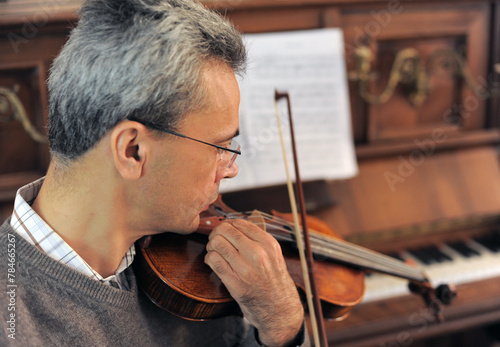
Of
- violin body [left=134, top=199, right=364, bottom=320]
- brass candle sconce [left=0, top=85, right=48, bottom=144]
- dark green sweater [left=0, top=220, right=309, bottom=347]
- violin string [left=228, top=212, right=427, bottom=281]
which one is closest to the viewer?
dark green sweater [left=0, top=220, right=309, bottom=347]

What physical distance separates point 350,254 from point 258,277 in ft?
1.17

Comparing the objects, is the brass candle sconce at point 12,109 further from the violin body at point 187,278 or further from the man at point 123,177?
the violin body at point 187,278

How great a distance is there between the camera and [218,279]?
96 centimetres

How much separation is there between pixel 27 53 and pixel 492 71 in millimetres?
Answer: 1780

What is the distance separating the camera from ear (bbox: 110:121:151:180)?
0.81m

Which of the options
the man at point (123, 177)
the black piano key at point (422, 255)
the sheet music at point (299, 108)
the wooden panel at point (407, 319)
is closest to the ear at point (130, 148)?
the man at point (123, 177)

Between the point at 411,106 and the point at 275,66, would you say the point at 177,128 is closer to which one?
the point at 275,66

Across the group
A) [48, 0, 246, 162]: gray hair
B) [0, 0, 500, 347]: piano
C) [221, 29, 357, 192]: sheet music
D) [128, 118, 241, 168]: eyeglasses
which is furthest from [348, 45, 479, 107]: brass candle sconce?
[48, 0, 246, 162]: gray hair

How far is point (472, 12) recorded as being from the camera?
6.18 ft

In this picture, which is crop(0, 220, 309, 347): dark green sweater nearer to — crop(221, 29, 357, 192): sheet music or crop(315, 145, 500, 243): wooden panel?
crop(221, 29, 357, 192): sheet music

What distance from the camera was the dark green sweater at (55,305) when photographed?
2.51 ft

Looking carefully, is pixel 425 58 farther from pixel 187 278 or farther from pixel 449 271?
pixel 187 278

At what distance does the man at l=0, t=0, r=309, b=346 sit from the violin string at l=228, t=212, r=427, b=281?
158mm

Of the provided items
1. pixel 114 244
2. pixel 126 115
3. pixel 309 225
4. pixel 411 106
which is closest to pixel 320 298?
pixel 309 225
